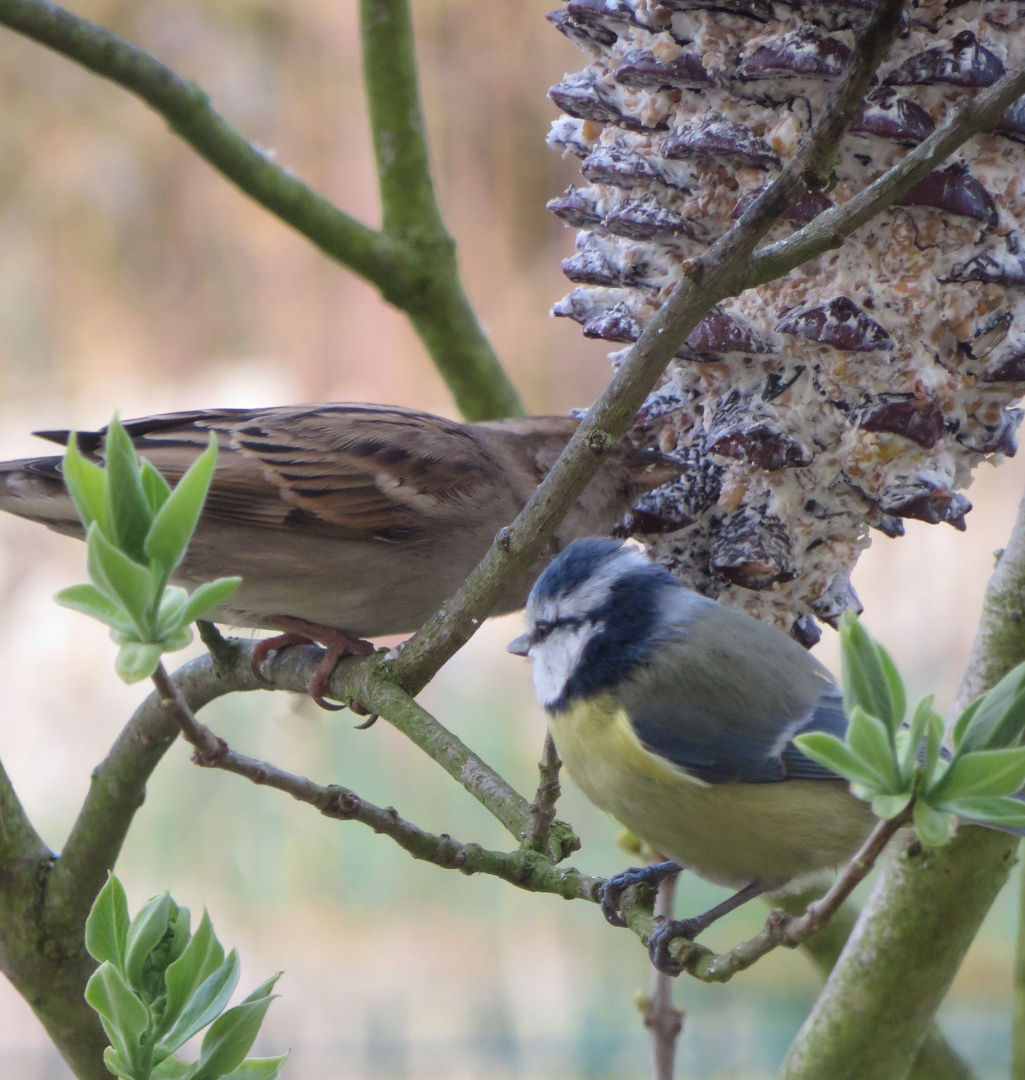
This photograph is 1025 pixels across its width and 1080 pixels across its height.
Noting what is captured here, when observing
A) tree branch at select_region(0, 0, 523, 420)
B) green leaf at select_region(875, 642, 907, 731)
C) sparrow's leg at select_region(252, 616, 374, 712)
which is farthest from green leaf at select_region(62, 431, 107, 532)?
tree branch at select_region(0, 0, 523, 420)

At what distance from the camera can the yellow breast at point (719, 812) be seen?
2.74 feet

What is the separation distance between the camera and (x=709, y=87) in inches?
31.9

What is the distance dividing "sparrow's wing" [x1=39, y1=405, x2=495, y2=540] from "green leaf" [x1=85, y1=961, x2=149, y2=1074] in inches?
30.1

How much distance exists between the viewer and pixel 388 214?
1.41m

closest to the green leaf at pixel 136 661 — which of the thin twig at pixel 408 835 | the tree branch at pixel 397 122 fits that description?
the thin twig at pixel 408 835

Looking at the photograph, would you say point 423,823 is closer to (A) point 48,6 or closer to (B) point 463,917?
(B) point 463,917

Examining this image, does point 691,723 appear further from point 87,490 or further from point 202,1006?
point 87,490

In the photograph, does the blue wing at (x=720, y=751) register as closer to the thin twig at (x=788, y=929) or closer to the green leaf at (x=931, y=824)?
the thin twig at (x=788, y=929)

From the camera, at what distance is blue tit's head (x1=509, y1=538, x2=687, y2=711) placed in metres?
0.89

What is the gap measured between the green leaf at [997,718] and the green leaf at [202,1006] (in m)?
0.34

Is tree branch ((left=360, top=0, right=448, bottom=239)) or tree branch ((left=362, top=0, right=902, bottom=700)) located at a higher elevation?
tree branch ((left=360, top=0, right=448, bottom=239))

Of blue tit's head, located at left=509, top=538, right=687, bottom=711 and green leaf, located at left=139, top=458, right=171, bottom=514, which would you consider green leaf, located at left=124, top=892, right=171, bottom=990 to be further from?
blue tit's head, located at left=509, top=538, right=687, bottom=711

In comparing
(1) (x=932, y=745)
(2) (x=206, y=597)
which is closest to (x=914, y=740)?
(1) (x=932, y=745)

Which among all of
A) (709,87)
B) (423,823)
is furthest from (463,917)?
(709,87)
